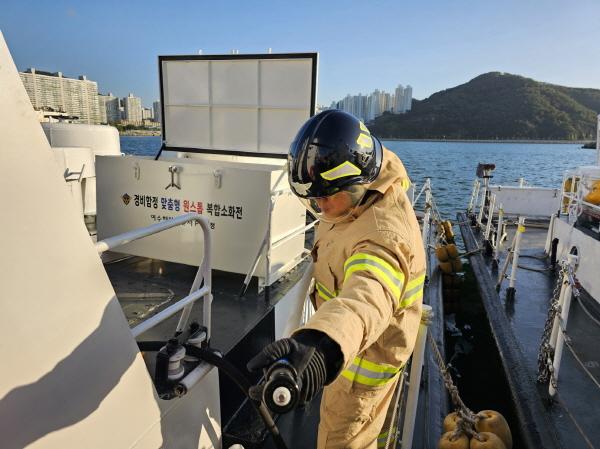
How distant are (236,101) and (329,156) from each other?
191 inches

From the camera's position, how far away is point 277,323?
4691 millimetres

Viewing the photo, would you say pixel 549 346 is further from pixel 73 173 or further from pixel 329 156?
pixel 73 173

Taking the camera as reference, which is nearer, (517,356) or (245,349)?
(245,349)

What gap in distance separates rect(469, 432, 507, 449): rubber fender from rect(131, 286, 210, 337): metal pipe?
259cm

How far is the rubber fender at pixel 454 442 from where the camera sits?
10.8ft

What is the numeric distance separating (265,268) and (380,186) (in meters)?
3.34

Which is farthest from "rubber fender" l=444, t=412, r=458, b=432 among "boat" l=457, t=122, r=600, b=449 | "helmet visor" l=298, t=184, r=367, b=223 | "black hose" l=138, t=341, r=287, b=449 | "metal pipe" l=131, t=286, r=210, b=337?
"helmet visor" l=298, t=184, r=367, b=223

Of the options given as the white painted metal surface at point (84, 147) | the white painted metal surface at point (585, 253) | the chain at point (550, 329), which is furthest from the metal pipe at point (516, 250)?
the white painted metal surface at point (84, 147)

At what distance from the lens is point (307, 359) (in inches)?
41.0

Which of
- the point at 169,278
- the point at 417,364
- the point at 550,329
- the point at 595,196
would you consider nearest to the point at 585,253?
the point at 595,196

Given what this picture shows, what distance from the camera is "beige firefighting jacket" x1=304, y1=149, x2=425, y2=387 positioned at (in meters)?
1.25

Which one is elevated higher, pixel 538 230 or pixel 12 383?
pixel 12 383

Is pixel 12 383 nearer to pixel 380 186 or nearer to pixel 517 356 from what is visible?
pixel 380 186

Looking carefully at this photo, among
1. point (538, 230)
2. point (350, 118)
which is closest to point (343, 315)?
point (350, 118)
